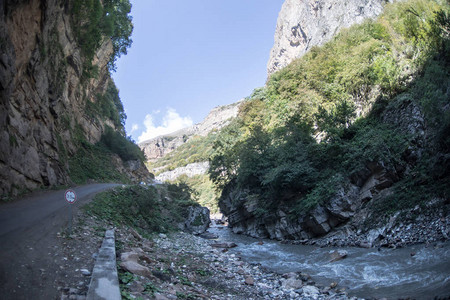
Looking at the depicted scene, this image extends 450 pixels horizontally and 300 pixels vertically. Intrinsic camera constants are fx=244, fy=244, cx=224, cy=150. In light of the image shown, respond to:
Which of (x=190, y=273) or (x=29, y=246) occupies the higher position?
(x=29, y=246)

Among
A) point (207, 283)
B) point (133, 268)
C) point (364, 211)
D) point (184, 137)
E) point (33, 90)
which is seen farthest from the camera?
point (184, 137)

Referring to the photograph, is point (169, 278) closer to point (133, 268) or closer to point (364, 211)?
point (133, 268)

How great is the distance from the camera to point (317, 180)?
16.9m

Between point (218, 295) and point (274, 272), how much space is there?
14.6 ft

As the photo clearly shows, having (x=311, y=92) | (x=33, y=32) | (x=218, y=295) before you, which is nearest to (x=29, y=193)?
(x=33, y=32)

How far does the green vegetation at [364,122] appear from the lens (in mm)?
12117

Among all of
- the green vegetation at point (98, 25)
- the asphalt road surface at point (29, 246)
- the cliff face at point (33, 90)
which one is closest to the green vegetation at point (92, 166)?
the cliff face at point (33, 90)

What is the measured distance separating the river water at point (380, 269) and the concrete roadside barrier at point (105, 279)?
21.8 feet

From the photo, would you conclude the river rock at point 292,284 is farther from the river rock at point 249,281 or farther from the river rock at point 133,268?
the river rock at point 133,268

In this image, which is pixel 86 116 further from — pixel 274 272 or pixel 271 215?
pixel 274 272

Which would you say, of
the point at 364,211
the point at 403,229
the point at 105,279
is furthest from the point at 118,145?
the point at 403,229

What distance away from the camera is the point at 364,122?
17734mm

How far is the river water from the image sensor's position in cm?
677

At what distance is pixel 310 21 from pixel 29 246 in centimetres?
8897
